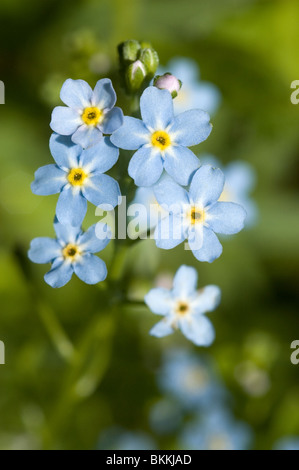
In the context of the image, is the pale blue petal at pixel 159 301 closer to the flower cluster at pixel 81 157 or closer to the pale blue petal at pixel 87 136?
the flower cluster at pixel 81 157

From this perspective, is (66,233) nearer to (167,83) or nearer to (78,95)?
(78,95)

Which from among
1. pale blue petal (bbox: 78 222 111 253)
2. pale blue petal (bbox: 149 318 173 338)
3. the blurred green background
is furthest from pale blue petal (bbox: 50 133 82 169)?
the blurred green background

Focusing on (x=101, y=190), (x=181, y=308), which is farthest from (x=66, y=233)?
(x=181, y=308)

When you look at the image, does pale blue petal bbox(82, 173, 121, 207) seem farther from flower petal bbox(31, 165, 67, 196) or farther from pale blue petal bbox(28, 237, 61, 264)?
pale blue petal bbox(28, 237, 61, 264)

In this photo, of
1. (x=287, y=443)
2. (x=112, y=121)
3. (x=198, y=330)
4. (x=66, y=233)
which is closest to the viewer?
(x=112, y=121)

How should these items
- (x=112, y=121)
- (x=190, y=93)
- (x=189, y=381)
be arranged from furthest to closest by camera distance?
(x=189, y=381) < (x=190, y=93) < (x=112, y=121)

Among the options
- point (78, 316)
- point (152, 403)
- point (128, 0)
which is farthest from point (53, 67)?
point (152, 403)

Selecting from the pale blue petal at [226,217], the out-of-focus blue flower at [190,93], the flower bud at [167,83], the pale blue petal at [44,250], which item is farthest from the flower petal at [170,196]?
the out-of-focus blue flower at [190,93]

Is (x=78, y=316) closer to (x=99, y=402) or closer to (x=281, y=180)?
(x=99, y=402)
